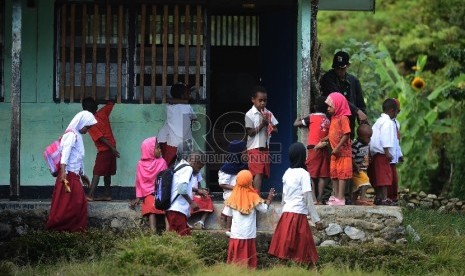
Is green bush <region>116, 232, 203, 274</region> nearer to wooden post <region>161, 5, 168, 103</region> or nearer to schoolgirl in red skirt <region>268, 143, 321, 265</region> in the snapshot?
schoolgirl in red skirt <region>268, 143, 321, 265</region>

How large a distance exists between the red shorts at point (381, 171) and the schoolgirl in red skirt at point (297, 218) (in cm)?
173

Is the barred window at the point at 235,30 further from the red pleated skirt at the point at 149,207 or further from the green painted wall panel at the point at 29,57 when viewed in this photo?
the red pleated skirt at the point at 149,207

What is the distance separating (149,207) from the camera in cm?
1485

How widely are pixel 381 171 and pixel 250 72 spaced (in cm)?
374

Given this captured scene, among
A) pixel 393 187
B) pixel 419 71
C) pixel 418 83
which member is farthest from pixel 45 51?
pixel 419 71

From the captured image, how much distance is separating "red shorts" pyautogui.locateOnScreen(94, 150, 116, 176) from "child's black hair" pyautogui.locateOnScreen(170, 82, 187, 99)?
1.11m

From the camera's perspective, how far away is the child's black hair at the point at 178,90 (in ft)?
52.0

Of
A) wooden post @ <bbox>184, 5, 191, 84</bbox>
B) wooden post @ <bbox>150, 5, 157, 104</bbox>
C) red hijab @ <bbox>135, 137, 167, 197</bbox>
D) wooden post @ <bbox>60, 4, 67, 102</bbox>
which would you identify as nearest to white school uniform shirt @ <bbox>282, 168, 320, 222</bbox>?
red hijab @ <bbox>135, 137, 167, 197</bbox>

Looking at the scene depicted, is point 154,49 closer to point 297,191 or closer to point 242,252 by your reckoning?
point 297,191

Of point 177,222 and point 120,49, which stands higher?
point 120,49

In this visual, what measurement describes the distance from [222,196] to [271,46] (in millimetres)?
2925

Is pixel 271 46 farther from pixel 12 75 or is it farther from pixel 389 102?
pixel 12 75

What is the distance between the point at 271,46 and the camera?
18.0 metres

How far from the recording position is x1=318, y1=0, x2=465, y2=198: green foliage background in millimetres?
23109
